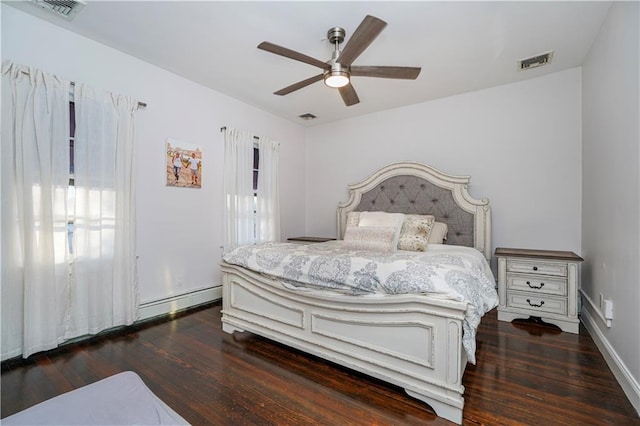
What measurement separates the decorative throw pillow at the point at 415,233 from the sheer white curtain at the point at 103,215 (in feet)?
8.91

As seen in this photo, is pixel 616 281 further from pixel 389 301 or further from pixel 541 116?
pixel 541 116

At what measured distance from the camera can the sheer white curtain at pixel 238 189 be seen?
3676mm

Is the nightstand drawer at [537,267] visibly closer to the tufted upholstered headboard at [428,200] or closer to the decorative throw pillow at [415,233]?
the tufted upholstered headboard at [428,200]

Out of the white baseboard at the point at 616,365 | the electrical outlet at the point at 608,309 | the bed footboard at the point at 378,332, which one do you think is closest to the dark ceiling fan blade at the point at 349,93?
the bed footboard at the point at 378,332

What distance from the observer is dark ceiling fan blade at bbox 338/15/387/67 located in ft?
5.77

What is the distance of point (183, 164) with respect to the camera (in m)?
3.27

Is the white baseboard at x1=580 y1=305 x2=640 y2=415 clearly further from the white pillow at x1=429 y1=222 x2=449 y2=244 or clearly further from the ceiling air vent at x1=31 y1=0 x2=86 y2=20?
the ceiling air vent at x1=31 y1=0 x2=86 y2=20

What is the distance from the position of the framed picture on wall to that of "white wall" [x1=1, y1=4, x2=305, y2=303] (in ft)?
0.21

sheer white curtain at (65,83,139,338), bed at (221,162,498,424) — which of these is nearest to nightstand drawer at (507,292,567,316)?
bed at (221,162,498,424)

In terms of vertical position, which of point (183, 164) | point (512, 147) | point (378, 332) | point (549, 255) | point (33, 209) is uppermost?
point (512, 147)

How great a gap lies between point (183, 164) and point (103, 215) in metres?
0.97

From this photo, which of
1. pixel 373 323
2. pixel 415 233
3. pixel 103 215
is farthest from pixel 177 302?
pixel 415 233

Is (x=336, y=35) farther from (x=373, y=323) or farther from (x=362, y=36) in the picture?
(x=373, y=323)

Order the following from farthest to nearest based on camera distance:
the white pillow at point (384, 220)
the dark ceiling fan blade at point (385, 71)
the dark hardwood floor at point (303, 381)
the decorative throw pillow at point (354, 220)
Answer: the decorative throw pillow at point (354, 220)
the white pillow at point (384, 220)
the dark ceiling fan blade at point (385, 71)
the dark hardwood floor at point (303, 381)
